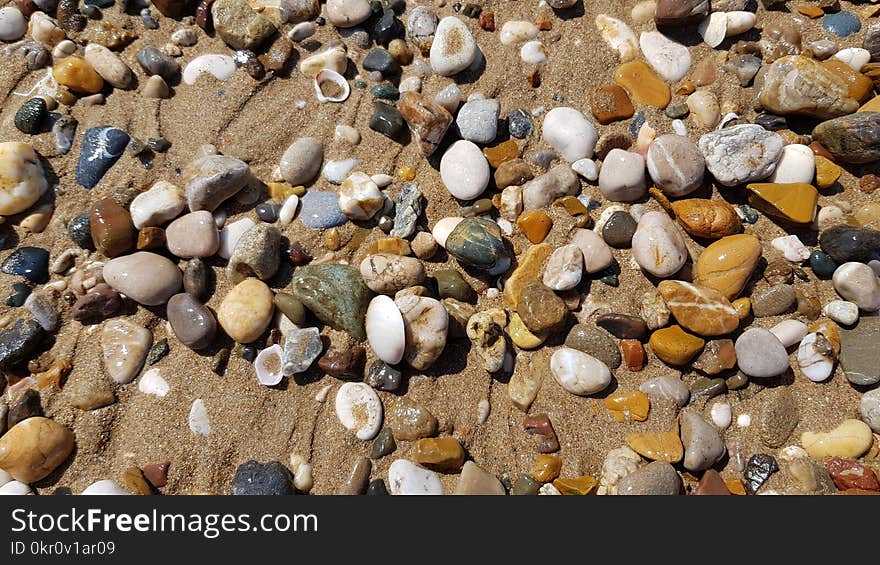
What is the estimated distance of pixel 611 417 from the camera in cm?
236

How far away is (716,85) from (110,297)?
326cm

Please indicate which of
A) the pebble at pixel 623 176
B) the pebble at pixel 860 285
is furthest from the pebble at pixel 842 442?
the pebble at pixel 623 176

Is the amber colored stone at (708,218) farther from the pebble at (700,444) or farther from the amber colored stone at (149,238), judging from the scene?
Answer: the amber colored stone at (149,238)

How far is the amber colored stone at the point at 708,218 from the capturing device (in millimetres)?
2521

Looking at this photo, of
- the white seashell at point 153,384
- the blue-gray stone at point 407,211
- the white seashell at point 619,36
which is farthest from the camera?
the white seashell at point 619,36

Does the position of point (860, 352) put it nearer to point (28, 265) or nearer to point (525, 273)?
point (525, 273)

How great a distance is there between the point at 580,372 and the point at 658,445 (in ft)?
1.44

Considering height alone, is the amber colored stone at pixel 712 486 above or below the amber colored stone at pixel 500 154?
below

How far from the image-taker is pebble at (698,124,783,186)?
8.41 ft

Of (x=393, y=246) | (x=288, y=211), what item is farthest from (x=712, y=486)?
(x=288, y=211)

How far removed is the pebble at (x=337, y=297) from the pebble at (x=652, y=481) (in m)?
1.29

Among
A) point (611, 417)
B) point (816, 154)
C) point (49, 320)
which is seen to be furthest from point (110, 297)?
point (816, 154)

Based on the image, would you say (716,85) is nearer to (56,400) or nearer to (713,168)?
(713,168)
